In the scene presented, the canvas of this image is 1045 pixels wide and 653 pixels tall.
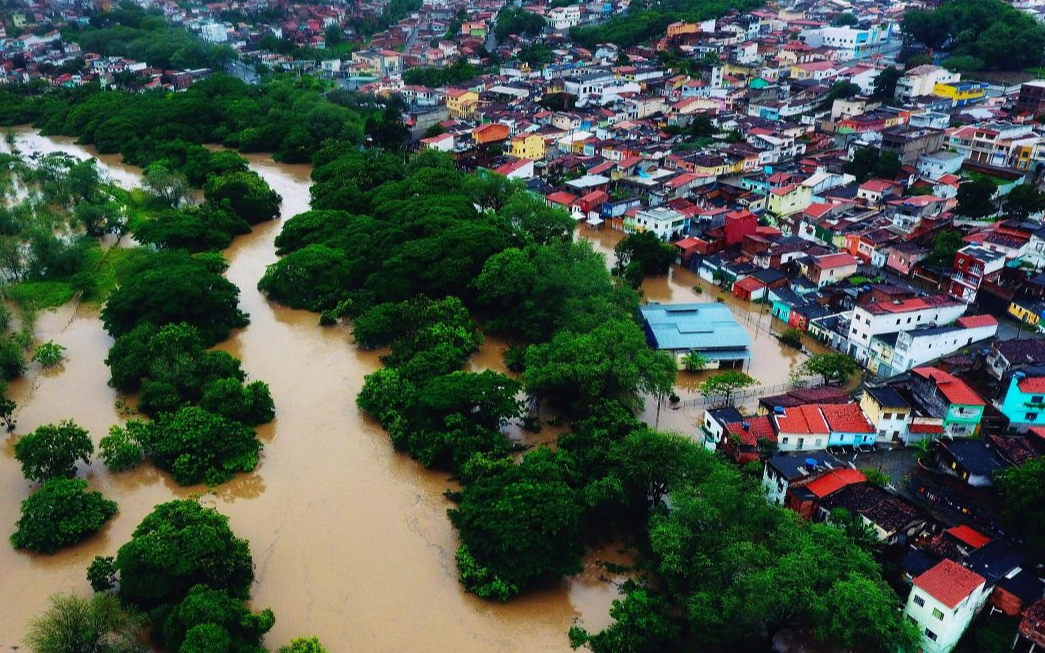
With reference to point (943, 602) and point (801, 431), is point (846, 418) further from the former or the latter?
point (943, 602)

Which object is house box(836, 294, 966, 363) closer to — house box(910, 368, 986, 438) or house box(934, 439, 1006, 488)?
house box(910, 368, 986, 438)

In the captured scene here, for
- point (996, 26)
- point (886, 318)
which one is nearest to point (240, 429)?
point (886, 318)

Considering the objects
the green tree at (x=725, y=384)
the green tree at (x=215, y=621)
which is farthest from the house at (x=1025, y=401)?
the green tree at (x=215, y=621)

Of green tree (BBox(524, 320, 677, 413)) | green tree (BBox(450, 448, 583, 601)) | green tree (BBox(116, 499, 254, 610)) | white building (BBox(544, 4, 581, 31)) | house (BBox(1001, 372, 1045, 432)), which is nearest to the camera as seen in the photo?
green tree (BBox(116, 499, 254, 610))

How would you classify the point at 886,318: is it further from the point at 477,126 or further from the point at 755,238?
the point at 477,126

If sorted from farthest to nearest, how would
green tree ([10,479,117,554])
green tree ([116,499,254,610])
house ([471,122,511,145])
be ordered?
house ([471,122,511,145]) < green tree ([10,479,117,554]) < green tree ([116,499,254,610])

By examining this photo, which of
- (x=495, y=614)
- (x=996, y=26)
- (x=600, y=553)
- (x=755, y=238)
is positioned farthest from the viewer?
(x=996, y=26)

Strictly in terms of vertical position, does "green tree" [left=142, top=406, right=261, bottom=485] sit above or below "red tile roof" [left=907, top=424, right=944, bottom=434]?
below

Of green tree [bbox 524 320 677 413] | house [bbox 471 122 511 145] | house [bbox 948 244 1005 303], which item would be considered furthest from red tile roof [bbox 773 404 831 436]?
house [bbox 471 122 511 145]
